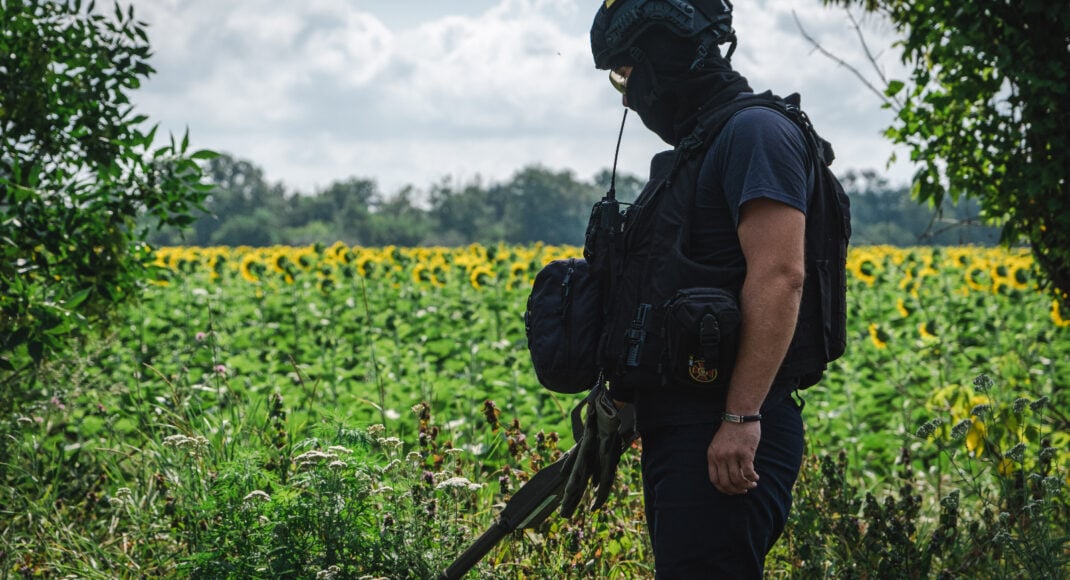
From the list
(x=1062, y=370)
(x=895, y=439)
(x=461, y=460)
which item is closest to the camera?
(x=461, y=460)

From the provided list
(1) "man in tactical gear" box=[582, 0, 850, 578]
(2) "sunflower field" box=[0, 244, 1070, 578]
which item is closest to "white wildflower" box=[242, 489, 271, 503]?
(2) "sunflower field" box=[0, 244, 1070, 578]

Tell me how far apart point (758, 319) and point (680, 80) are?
0.67 metres

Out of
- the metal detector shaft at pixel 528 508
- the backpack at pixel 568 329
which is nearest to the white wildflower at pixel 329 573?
the metal detector shaft at pixel 528 508

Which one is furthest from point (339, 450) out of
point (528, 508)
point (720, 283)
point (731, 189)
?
point (731, 189)

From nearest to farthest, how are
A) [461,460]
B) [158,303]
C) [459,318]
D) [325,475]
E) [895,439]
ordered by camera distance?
[325,475]
[461,460]
[895,439]
[459,318]
[158,303]

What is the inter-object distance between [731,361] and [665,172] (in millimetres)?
516

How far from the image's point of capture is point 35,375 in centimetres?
452

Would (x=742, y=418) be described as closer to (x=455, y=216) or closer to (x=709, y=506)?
(x=709, y=506)

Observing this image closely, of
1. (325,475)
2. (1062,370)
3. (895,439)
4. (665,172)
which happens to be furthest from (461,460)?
(1062,370)

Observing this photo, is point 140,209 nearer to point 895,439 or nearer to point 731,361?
point 731,361

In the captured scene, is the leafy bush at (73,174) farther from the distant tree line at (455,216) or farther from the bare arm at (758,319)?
the distant tree line at (455,216)

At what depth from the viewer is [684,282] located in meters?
2.21

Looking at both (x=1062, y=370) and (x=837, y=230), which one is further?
(x=1062, y=370)

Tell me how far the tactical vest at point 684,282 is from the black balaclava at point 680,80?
8cm
